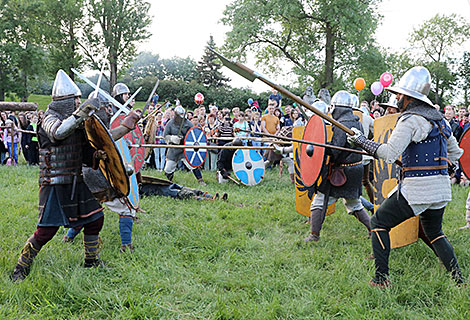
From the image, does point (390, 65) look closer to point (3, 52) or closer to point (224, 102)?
point (224, 102)

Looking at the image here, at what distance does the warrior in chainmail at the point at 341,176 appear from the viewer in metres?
3.72

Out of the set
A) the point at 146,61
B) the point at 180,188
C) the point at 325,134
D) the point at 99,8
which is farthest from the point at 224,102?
the point at 146,61

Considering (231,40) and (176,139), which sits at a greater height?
(231,40)

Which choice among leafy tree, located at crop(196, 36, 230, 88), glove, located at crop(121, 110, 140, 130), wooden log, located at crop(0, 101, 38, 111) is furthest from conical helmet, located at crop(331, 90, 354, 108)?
leafy tree, located at crop(196, 36, 230, 88)

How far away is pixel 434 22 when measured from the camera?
32.1m

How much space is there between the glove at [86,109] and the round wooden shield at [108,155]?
0.11 metres

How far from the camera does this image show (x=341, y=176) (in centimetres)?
372

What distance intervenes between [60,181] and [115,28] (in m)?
21.7

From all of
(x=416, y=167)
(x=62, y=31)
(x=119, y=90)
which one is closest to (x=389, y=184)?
(x=416, y=167)

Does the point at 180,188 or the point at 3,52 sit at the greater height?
the point at 3,52

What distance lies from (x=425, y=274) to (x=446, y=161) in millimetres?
929

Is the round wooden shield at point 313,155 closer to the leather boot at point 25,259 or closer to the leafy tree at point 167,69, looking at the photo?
the leather boot at point 25,259

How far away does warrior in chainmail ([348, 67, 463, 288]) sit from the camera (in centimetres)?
253

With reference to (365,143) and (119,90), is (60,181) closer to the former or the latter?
(119,90)
